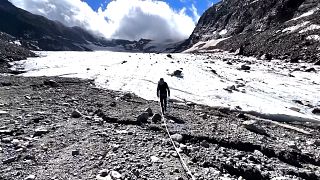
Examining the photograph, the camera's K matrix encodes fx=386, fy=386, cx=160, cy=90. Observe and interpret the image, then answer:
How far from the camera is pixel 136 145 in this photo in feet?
39.6

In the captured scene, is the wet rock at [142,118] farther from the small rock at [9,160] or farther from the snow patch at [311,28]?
the snow patch at [311,28]

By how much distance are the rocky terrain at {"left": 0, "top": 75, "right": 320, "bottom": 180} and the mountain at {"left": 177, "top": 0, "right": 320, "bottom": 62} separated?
37263 mm

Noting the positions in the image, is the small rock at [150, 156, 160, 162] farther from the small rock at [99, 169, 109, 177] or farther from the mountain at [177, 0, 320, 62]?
the mountain at [177, 0, 320, 62]

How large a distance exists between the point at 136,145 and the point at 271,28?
3116 inches

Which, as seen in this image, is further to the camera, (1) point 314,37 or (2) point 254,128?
(1) point 314,37

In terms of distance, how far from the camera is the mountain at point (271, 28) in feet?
190

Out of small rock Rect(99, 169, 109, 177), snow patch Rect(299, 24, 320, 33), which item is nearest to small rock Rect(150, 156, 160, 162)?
small rock Rect(99, 169, 109, 177)

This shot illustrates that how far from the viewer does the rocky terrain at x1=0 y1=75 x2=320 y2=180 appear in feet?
32.7

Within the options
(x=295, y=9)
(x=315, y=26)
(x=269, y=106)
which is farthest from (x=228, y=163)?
(x=295, y=9)

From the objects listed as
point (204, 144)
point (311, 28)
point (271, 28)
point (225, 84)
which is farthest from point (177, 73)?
point (271, 28)

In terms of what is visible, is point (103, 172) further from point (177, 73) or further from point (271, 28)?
point (271, 28)

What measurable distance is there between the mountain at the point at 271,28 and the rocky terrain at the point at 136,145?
3726 centimetres

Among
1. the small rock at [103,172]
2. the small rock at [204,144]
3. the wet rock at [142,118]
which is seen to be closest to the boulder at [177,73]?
the wet rock at [142,118]

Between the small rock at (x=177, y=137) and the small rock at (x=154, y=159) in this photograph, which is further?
the small rock at (x=177, y=137)
